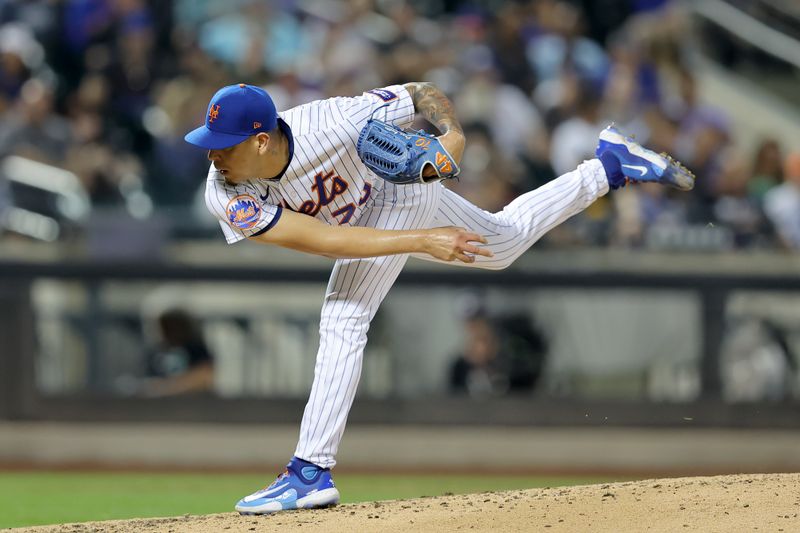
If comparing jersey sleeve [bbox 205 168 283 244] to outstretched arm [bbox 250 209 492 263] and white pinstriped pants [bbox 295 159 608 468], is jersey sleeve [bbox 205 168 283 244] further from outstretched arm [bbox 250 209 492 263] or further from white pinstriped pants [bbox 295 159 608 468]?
white pinstriped pants [bbox 295 159 608 468]

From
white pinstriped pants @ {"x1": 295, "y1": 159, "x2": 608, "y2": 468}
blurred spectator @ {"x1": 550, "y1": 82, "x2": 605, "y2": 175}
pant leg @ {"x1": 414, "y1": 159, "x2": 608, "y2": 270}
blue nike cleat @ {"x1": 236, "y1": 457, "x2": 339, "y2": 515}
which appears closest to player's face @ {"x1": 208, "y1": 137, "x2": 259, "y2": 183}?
white pinstriped pants @ {"x1": 295, "y1": 159, "x2": 608, "y2": 468}

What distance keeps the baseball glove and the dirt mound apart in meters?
1.23

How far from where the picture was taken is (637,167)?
582 cm

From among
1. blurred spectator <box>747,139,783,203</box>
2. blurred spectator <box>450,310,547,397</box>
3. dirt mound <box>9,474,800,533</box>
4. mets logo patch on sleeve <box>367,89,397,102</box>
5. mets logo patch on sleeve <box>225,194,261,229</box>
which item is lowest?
dirt mound <box>9,474,800,533</box>

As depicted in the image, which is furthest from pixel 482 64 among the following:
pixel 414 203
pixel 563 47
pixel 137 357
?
pixel 414 203

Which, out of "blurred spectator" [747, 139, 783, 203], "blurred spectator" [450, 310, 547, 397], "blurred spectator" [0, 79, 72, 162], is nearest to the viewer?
"blurred spectator" [450, 310, 547, 397]

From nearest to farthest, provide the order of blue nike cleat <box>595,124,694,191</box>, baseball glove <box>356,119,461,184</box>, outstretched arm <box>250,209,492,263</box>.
Result: outstretched arm <box>250,209,492,263</box> < baseball glove <box>356,119,461,184</box> < blue nike cleat <box>595,124,694,191</box>

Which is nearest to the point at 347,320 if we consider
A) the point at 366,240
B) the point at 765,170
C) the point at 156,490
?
the point at 366,240

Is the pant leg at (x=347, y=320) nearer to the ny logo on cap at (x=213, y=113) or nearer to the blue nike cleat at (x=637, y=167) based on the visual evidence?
the ny logo on cap at (x=213, y=113)

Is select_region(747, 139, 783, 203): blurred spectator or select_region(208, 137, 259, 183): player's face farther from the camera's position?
select_region(747, 139, 783, 203): blurred spectator

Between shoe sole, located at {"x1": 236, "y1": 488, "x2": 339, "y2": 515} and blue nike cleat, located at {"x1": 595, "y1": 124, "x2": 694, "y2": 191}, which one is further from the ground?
blue nike cleat, located at {"x1": 595, "y1": 124, "x2": 694, "y2": 191}

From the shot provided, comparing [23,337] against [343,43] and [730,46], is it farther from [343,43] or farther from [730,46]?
[730,46]

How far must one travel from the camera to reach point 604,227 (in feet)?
30.6

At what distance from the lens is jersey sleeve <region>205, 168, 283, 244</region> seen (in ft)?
15.8
